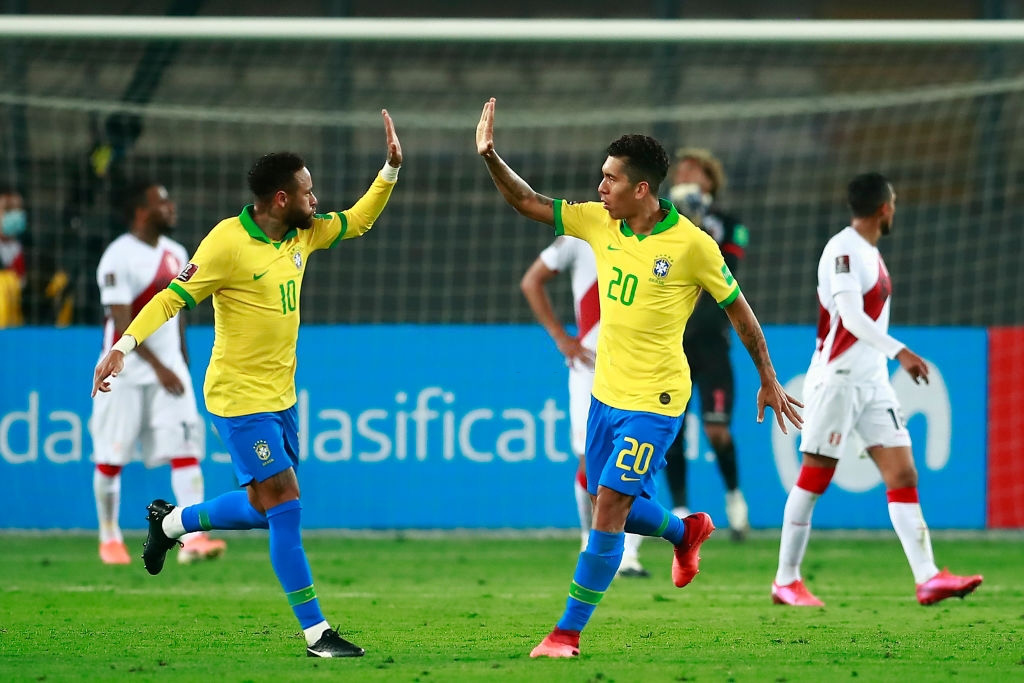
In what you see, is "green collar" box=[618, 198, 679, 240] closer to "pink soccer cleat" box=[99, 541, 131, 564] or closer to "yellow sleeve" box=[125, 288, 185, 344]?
"yellow sleeve" box=[125, 288, 185, 344]

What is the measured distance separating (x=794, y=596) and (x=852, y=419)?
911mm

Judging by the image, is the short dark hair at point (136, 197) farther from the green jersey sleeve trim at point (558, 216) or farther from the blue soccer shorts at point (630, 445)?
the blue soccer shorts at point (630, 445)

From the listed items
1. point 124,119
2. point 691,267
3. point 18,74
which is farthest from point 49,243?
point 691,267

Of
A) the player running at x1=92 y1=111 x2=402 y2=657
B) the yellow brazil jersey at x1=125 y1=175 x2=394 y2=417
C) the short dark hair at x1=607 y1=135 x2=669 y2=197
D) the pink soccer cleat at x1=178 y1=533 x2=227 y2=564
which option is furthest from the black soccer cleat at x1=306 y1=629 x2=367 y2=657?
the pink soccer cleat at x1=178 y1=533 x2=227 y2=564

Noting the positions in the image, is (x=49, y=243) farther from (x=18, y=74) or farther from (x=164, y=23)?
(x=164, y=23)

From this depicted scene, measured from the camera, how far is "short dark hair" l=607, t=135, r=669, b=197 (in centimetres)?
615

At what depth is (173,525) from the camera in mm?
7008

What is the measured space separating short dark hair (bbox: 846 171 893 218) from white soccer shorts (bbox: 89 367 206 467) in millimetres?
4291

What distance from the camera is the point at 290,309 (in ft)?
20.8

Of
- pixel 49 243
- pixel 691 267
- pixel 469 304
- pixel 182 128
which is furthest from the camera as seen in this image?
pixel 182 128

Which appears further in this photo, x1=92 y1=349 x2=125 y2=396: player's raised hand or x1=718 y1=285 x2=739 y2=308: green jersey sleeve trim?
x1=718 y1=285 x2=739 y2=308: green jersey sleeve trim

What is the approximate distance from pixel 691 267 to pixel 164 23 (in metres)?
5.12

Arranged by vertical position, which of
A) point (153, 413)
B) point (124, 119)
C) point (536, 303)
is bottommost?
point (153, 413)

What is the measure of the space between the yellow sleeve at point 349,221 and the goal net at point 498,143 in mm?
5654
